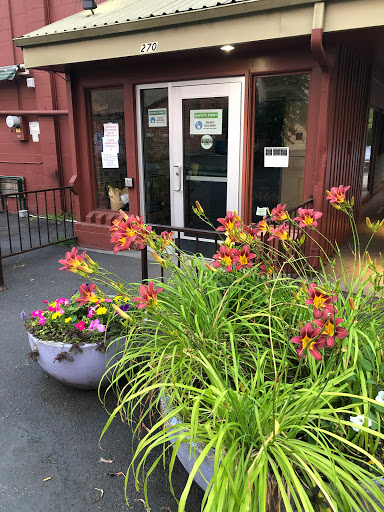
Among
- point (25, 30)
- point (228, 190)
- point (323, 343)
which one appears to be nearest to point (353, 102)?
point (228, 190)

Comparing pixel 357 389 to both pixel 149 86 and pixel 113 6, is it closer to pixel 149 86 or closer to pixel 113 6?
pixel 149 86

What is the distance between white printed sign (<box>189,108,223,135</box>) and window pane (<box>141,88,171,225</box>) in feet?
1.40

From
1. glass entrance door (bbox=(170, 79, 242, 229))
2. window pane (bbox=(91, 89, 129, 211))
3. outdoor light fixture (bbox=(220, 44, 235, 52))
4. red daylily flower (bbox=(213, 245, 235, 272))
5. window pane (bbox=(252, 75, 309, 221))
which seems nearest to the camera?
red daylily flower (bbox=(213, 245, 235, 272))

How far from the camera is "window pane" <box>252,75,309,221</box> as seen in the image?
476 cm

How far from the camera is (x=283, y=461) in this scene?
1.47m

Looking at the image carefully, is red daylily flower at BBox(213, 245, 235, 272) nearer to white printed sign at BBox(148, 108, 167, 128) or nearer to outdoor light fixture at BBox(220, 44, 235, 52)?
outdoor light fixture at BBox(220, 44, 235, 52)

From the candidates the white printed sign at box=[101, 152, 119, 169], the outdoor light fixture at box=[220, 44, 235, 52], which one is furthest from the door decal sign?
the white printed sign at box=[101, 152, 119, 169]

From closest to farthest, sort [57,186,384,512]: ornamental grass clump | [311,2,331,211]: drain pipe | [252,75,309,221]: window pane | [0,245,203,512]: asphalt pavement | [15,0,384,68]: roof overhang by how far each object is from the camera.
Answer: [57,186,384,512]: ornamental grass clump < [0,245,203,512]: asphalt pavement < [15,0,384,68]: roof overhang < [311,2,331,211]: drain pipe < [252,75,309,221]: window pane

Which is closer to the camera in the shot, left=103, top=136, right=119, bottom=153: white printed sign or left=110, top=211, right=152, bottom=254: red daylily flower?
left=110, top=211, right=152, bottom=254: red daylily flower

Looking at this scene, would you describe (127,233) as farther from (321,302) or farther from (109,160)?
(109,160)

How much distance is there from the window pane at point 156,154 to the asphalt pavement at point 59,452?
9.61 feet

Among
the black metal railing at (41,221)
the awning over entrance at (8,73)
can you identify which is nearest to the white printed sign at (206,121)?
the black metal railing at (41,221)

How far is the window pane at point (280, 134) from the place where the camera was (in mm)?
4758

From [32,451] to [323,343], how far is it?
177cm
